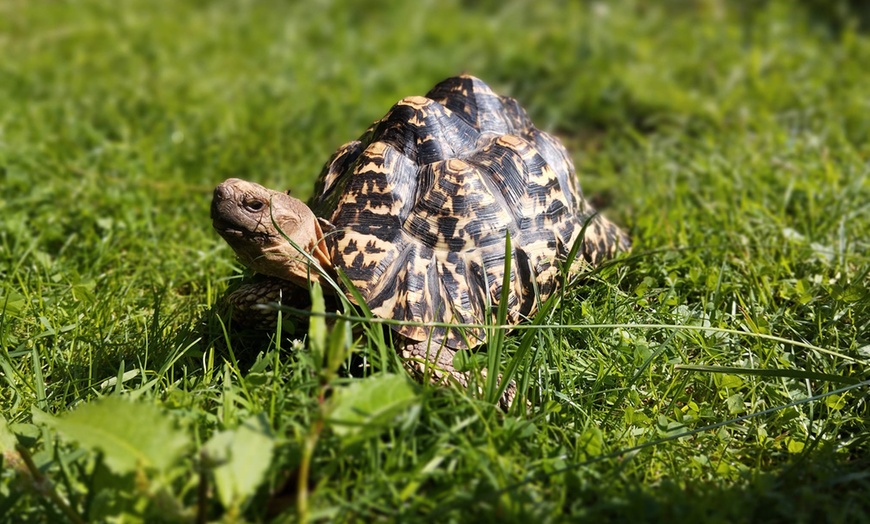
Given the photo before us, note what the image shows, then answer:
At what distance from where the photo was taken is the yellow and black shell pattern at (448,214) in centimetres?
236

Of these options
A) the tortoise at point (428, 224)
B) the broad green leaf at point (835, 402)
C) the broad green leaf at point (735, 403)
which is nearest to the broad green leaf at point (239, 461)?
the tortoise at point (428, 224)

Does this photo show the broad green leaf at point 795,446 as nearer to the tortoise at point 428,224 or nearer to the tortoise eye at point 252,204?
the tortoise at point 428,224

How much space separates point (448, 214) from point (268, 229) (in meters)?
0.59

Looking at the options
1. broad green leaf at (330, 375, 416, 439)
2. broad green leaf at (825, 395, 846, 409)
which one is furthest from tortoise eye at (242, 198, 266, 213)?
broad green leaf at (825, 395, 846, 409)

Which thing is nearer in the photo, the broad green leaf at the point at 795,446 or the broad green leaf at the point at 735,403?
the broad green leaf at the point at 795,446

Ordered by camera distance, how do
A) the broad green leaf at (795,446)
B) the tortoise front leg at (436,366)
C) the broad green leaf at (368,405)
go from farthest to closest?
the tortoise front leg at (436,366) → the broad green leaf at (795,446) → the broad green leaf at (368,405)

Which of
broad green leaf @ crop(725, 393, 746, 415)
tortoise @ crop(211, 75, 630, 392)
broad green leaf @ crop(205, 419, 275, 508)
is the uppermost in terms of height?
tortoise @ crop(211, 75, 630, 392)

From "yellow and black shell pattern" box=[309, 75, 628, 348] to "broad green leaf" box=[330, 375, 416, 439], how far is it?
0.44 meters

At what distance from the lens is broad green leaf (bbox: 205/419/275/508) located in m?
1.62

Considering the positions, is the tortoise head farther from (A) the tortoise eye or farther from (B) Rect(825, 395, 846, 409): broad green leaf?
(B) Rect(825, 395, 846, 409): broad green leaf

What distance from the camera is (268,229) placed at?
7.70ft

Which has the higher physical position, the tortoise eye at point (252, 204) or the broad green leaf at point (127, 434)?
the tortoise eye at point (252, 204)

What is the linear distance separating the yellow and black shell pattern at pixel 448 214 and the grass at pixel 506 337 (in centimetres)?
18

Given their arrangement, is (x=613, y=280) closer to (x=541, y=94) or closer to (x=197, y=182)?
(x=197, y=182)
